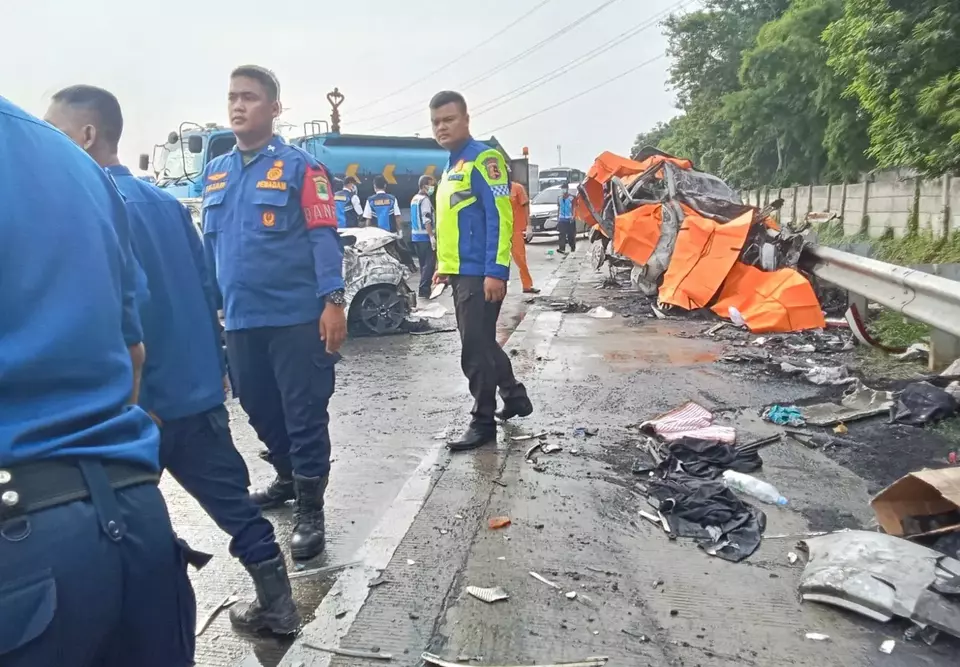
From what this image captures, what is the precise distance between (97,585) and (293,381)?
6.48 ft

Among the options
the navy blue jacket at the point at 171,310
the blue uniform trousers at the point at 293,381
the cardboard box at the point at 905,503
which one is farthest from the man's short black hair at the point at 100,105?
the cardboard box at the point at 905,503

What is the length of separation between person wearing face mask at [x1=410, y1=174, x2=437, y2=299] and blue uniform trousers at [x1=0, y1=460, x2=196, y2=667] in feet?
34.7

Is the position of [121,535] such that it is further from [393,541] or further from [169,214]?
[393,541]

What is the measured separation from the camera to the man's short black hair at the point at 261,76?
10.5ft

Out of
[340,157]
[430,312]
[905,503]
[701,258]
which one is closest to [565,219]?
[340,157]

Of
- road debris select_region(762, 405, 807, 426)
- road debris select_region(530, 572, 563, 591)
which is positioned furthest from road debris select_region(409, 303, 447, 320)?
road debris select_region(530, 572, 563, 591)

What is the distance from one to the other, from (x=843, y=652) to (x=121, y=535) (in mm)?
2265

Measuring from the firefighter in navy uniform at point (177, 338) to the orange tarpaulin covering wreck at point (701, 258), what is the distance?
24.4 ft

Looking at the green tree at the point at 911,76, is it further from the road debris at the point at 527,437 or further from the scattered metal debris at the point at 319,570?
the scattered metal debris at the point at 319,570

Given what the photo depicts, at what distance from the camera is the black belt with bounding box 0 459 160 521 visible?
1.18 meters

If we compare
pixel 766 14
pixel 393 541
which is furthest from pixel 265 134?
pixel 766 14

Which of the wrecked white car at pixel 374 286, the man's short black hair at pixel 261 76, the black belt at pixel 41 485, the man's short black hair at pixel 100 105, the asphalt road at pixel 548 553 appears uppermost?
the man's short black hair at pixel 261 76

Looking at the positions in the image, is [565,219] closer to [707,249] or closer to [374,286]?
[707,249]

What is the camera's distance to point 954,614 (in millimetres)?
2475
